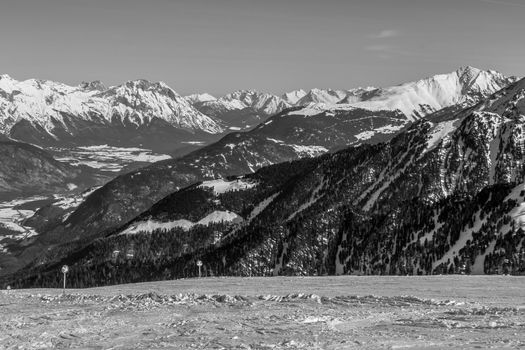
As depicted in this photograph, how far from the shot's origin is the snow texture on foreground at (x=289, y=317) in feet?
120

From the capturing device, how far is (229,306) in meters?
52.0

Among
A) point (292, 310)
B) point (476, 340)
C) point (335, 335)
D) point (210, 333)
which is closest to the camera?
point (476, 340)

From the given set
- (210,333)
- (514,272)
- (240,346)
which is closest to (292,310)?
(210,333)

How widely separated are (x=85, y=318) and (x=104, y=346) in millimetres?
11848

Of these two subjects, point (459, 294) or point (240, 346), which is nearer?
point (240, 346)

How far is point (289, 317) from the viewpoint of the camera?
44719 millimetres

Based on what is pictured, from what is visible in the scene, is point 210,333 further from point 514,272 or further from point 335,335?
point 514,272

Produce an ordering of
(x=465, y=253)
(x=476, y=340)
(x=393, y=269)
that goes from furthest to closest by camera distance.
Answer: (x=393, y=269) → (x=465, y=253) → (x=476, y=340)

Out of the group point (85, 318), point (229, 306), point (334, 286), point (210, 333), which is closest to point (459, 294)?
point (334, 286)

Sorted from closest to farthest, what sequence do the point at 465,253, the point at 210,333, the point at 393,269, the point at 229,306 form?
the point at 210,333 < the point at 229,306 < the point at 465,253 < the point at 393,269

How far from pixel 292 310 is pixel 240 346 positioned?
41.7ft

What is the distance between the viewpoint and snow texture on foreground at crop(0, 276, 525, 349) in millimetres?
36562

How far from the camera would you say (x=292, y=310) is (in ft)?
158

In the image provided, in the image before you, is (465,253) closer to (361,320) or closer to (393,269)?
(393,269)
